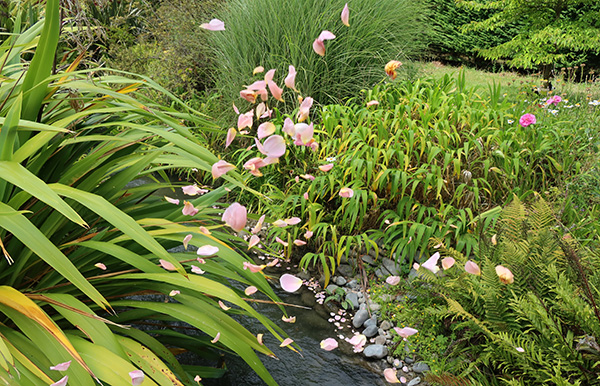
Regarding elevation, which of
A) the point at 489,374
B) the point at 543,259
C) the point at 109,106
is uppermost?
the point at 109,106

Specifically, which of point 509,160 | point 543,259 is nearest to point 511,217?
point 543,259

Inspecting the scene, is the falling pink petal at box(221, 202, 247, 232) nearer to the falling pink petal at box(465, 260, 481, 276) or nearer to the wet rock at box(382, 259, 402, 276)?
the falling pink petal at box(465, 260, 481, 276)

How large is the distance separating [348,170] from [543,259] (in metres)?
1.34

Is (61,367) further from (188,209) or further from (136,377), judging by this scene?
(188,209)

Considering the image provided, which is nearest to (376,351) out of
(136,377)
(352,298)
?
(352,298)

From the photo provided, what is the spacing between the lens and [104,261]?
1.53 m

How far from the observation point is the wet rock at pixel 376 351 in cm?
237

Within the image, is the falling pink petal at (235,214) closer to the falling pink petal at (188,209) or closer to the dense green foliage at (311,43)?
the falling pink petal at (188,209)

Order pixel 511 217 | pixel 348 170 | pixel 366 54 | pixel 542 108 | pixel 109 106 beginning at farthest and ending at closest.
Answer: pixel 366 54 → pixel 542 108 → pixel 348 170 → pixel 511 217 → pixel 109 106

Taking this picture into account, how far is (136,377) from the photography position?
3.44 feet

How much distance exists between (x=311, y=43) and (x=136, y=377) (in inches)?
Result: 131

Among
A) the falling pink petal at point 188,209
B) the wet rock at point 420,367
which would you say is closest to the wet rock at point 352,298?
the wet rock at point 420,367

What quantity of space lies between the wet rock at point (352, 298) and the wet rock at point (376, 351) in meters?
0.38

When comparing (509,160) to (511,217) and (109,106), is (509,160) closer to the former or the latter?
(511,217)
